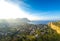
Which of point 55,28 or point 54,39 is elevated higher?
point 55,28

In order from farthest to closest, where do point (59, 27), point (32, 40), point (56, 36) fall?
1. point (59, 27)
2. point (56, 36)
3. point (32, 40)

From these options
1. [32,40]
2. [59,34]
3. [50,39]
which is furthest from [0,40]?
[59,34]

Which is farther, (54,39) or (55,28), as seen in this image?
(55,28)

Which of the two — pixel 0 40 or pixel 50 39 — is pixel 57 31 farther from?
pixel 0 40

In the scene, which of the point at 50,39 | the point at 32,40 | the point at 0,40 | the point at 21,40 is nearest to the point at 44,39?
the point at 50,39

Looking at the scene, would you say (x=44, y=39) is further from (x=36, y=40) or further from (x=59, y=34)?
(x=59, y=34)

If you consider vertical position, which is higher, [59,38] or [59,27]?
[59,27]

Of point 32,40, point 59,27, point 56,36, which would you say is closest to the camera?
point 32,40

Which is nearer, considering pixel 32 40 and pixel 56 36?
pixel 32 40
